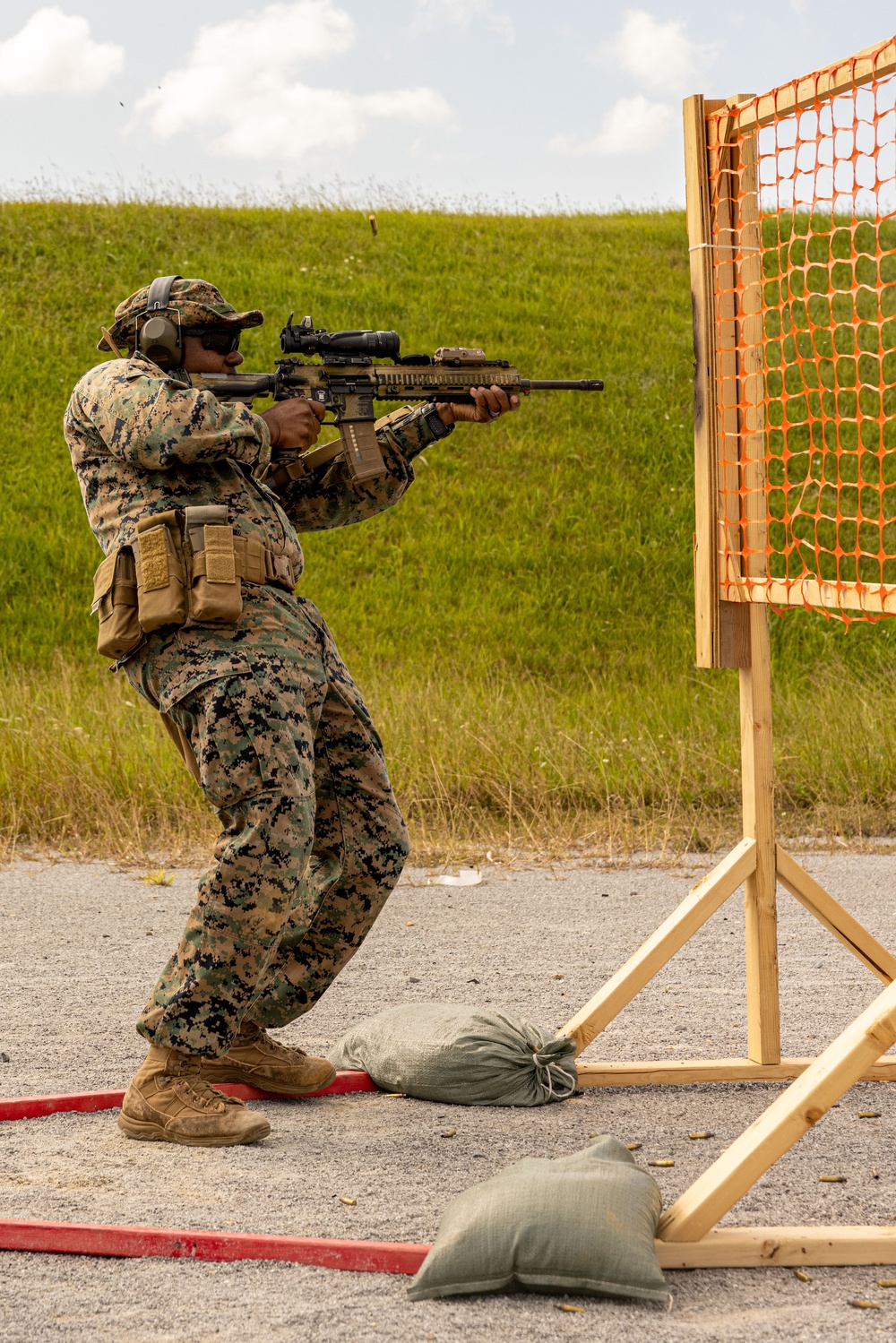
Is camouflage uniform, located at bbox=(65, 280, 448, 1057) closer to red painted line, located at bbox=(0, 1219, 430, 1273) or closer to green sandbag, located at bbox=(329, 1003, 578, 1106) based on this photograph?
green sandbag, located at bbox=(329, 1003, 578, 1106)

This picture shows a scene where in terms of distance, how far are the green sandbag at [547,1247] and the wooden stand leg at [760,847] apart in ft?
4.15

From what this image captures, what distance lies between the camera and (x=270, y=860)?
3365 millimetres

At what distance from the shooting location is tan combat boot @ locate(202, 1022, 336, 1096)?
384 centimetres

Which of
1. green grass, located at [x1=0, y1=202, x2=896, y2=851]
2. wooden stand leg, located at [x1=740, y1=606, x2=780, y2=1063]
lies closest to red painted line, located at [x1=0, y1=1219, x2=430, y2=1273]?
wooden stand leg, located at [x1=740, y1=606, x2=780, y2=1063]

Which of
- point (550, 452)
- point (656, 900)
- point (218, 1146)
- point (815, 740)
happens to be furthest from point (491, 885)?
point (550, 452)

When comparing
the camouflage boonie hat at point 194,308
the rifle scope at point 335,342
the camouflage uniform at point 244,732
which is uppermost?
the camouflage boonie hat at point 194,308

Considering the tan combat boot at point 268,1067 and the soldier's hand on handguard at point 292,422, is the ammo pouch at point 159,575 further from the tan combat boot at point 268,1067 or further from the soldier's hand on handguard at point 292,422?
the tan combat boot at point 268,1067

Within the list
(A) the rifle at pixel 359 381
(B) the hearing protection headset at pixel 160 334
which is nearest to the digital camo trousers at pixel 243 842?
(A) the rifle at pixel 359 381

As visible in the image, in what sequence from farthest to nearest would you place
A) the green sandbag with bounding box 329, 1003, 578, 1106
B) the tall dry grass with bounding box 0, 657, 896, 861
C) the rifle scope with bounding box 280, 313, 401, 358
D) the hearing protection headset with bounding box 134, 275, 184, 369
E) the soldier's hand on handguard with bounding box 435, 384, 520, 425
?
1. the tall dry grass with bounding box 0, 657, 896, 861
2. the soldier's hand on handguard with bounding box 435, 384, 520, 425
3. the rifle scope with bounding box 280, 313, 401, 358
4. the green sandbag with bounding box 329, 1003, 578, 1106
5. the hearing protection headset with bounding box 134, 275, 184, 369

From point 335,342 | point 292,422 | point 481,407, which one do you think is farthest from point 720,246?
point 292,422

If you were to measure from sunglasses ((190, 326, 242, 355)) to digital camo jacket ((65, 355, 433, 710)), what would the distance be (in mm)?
166

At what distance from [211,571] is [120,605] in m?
0.27

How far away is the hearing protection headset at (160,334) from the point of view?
361 cm

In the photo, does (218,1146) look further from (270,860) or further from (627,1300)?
(627,1300)
